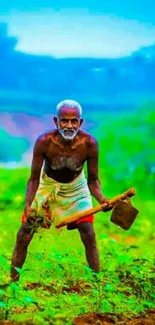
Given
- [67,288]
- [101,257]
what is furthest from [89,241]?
[101,257]

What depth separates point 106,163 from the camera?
15891 mm

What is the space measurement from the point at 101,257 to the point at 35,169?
2.14m

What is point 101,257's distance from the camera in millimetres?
8891

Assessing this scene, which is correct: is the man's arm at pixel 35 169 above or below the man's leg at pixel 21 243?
above

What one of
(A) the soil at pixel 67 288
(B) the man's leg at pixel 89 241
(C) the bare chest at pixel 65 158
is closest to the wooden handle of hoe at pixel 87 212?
(B) the man's leg at pixel 89 241

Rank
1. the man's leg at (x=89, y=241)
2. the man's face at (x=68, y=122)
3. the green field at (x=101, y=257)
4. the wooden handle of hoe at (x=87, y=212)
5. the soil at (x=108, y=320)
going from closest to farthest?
the soil at (x=108, y=320)
the green field at (x=101, y=257)
the wooden handle of hoe at (x=87, y=212)
the man's face at (x=68, y=122)
the man's leg at (x=89, y=241)

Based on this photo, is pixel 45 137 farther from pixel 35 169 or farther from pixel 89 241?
pixel 89 241

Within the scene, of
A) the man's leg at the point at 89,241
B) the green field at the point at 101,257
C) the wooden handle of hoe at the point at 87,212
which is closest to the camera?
the green field at the point at 101,257

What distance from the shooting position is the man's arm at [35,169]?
704 centimetres

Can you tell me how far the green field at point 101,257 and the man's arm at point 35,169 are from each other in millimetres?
329

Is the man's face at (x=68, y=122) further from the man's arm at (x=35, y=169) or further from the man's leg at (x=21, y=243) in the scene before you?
the man's leg at (x=21, y=243)

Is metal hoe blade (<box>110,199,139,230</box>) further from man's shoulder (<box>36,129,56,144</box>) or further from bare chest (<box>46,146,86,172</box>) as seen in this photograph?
man's shoulder (<box>36,129,56,144</box>)

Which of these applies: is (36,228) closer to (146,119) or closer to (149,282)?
(149,282)

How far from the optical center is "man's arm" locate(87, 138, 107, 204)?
7.10 m
